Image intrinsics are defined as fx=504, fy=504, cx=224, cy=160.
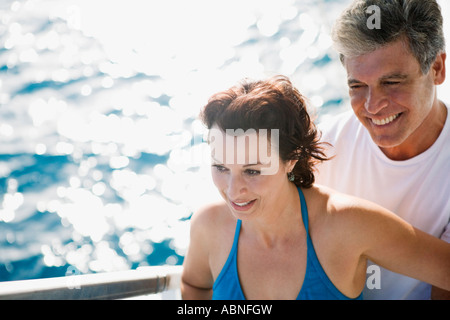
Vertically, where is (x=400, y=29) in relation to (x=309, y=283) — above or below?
above

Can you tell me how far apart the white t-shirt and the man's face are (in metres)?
0.14

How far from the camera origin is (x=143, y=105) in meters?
5.53

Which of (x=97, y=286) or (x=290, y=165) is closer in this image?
(x=290, y=165)

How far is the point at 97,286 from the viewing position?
5.68 feet

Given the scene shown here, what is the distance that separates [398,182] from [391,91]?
386mm

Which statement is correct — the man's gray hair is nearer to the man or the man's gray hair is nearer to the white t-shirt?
the man

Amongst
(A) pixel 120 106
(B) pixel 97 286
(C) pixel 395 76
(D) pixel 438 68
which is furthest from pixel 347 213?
(A) pixel 120 106

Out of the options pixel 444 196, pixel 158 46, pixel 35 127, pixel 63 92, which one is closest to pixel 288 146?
pixel 444 196

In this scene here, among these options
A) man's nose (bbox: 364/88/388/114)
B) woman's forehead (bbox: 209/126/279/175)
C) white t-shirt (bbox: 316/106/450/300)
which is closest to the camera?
woman's forehead (bbox: 209/126/279/175)

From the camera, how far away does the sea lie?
406 centimetres

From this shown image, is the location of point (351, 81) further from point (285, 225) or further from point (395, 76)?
point (285, 225)

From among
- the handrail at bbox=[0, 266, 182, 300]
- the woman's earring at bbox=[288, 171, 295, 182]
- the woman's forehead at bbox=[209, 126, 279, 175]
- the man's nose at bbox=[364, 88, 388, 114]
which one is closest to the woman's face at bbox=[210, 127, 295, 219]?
the woman's forehead at bbox=[209, 126, 279, 175]

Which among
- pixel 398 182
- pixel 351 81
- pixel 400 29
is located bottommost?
pixel 398 182
